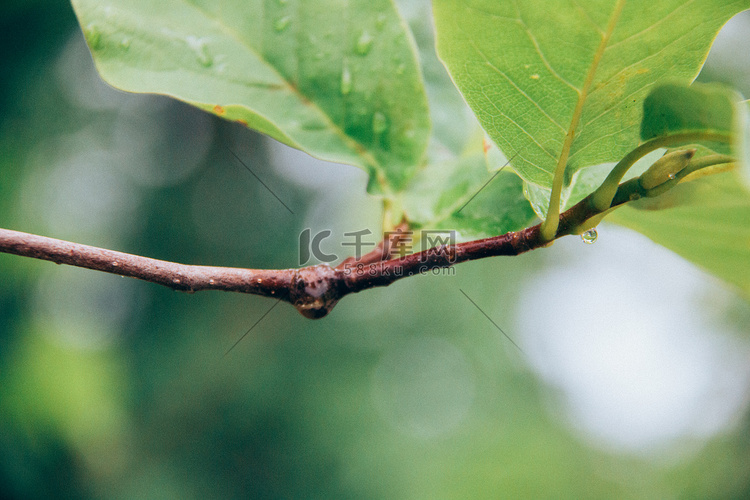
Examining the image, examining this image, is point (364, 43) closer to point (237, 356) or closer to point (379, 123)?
point (379, 123)

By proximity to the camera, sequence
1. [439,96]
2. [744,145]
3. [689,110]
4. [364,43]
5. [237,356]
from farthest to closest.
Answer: [237,356] → [439,96] → [364,43] → [689,110] → [744,145]

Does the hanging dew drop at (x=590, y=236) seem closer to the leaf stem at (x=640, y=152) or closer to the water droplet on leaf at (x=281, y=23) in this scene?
the leaf stem at (x=640, y=152)

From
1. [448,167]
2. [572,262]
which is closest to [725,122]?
[448,167]

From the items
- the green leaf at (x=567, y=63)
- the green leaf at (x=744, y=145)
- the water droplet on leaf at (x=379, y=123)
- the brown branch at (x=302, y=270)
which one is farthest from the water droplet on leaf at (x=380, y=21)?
the green leaf at (x=744, y=145)

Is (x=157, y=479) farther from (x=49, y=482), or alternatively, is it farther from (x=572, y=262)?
(x=572, y=262)

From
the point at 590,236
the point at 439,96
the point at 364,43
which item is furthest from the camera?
the point at 439,96

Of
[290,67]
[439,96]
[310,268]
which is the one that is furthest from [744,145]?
[439,96]

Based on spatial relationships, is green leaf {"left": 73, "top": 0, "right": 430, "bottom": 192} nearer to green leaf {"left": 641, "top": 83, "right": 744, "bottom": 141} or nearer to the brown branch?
the brown branch

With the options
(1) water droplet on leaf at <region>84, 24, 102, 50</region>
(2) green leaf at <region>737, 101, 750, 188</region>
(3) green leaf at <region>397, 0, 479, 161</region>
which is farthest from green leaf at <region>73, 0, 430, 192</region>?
(2) green leaf at <region>737, 101, 750, 188</region>
